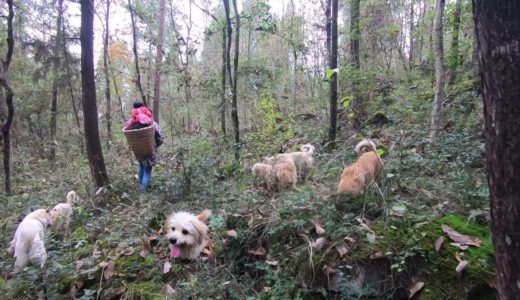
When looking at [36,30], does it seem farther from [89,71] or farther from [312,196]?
[312,196]

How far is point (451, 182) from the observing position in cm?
448

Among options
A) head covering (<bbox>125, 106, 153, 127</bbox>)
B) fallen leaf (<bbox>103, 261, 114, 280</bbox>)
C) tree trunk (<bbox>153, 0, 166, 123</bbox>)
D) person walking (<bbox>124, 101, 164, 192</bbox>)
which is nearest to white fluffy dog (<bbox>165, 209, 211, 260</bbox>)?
fallen leaf (<bbox>103, 261, 114, 280</bbox>)

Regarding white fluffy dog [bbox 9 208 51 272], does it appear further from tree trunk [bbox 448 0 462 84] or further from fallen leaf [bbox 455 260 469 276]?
tree trunk [bbox 448 0 462 84]

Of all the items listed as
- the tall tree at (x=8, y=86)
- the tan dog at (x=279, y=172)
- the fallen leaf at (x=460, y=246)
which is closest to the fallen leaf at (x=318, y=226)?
the fallen leaf at (x=460, y=246)

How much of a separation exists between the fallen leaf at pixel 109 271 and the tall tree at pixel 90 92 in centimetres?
357

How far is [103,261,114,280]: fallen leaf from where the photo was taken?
3964 mm

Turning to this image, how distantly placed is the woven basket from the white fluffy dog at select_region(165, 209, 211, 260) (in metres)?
3.12

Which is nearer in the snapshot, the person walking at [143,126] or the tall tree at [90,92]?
the tall tree at [90,92]

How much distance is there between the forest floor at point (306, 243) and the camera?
3039 millimetres

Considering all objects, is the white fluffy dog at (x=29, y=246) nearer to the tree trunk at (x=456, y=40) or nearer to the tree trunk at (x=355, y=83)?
the tree trunk at (x=355, y=83)

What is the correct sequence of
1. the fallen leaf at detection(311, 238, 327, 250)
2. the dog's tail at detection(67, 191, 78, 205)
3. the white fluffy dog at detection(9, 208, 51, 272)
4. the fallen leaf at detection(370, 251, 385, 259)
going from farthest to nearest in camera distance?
the dog's tail at detection(67, 191, 78, 205) → the white fluffy dog at detection(9, 208, 51, 272) → the fallen leaf at detection(311, 238, 327, 250) → the fallen leaf at detection(370, 251, 385, 259)

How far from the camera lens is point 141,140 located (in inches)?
285

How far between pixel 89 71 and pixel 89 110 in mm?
741

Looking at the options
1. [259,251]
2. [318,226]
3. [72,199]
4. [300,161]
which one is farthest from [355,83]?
[72,199]
